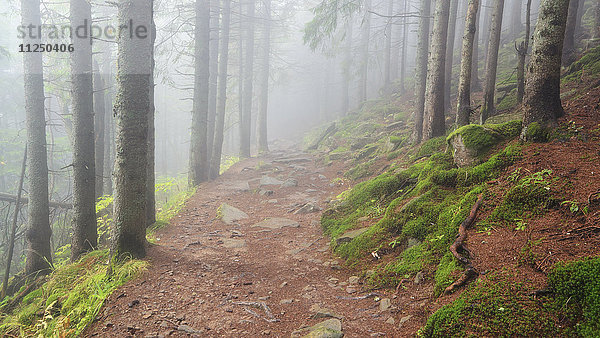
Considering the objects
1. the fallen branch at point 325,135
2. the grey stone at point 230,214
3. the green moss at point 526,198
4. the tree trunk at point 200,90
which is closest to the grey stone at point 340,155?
the fallen branch at point 325,135

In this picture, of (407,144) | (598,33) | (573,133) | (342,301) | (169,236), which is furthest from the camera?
(407,144)

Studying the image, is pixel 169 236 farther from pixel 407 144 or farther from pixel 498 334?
pixel 407 144

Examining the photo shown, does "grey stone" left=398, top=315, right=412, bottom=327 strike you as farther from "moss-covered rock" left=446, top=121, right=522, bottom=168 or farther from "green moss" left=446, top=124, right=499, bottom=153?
"green moss" left=446, top=124, right=499, bottom=153

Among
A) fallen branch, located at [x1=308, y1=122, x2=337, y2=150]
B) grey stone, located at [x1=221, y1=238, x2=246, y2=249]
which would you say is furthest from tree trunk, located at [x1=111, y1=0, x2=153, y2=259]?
fallen branch, located at [x1=308, y1=122, x2=337, y2=150]

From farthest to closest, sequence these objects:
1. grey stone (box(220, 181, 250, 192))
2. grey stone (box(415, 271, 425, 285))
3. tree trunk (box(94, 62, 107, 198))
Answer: grey stone (box(220, 181, 250, 192)) < tree trunk (box(94, 62, 107, 198)) < grey stone (box(415, 271, 425, 285))

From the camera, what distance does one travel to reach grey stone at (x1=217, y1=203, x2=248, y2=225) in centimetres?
862

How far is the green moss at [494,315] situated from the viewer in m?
2.44

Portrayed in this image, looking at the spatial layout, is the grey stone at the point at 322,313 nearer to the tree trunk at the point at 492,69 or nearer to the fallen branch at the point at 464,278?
Answer: the fallen branch at the point at 464,278

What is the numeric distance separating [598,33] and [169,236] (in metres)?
13.8

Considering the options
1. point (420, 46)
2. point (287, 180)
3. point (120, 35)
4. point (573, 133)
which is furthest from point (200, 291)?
point (420, 46)

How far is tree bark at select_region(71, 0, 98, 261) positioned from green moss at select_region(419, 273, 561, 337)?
24.7 ft

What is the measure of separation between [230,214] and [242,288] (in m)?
4.47

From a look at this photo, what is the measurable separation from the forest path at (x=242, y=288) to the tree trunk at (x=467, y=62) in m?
4.27

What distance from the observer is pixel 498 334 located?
8.20 feet
